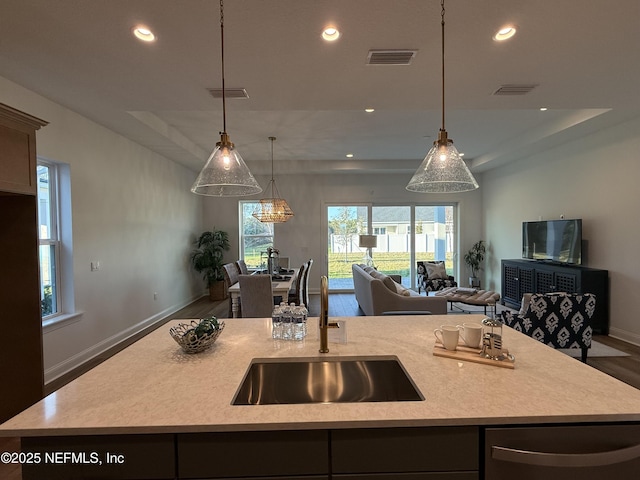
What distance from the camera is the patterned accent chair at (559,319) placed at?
3145 mm

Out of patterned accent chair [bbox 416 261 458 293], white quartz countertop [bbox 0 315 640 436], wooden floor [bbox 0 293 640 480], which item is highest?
white quartz countertop [bbox 0 315 640 436]

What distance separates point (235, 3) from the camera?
1818 millimetres

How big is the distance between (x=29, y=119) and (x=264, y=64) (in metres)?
1.67

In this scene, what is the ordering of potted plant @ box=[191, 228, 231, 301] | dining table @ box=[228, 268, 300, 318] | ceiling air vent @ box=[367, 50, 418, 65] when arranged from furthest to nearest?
1. potted plant @ box=[191, 228, 231, 301]
2. dining table @ box=[228, 268, 300, 318]
3. ceiling air vent @ box=[367, 50, 418, 65]

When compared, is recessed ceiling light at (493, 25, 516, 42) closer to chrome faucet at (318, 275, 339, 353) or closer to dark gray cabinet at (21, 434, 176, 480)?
chrome faucet at (318, 275, 339, 353)

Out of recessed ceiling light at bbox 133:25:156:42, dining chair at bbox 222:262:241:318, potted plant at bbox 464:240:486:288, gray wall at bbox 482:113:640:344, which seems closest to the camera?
recessed ceiling light at bbox 133:25:156:42

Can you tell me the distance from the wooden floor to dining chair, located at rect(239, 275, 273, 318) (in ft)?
5.18

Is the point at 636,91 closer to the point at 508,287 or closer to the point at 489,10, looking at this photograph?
the point at 489,10

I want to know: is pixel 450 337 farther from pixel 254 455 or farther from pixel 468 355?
pixel 254 455

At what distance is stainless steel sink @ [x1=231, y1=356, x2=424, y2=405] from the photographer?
1.40m

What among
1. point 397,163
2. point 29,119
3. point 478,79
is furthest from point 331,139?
point 29,119

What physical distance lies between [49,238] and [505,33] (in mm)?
4561

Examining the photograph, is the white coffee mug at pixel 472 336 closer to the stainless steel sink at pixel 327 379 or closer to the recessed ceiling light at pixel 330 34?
the stainless steel sink at pixel 327 379

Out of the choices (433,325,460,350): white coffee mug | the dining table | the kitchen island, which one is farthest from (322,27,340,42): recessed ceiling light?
the dining table
